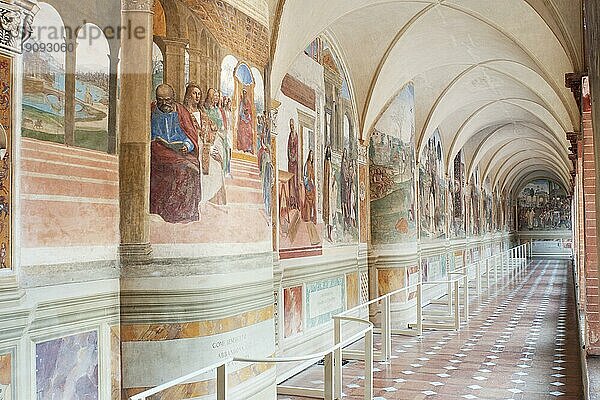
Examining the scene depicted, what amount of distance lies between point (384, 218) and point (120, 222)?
10714 mm

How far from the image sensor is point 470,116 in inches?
993

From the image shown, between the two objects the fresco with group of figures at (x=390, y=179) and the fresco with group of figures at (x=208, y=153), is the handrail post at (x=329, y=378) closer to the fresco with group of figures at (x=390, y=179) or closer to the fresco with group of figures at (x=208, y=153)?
the fresco with group of figures at (x=208, y=153)

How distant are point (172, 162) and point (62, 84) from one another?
5.10 feet

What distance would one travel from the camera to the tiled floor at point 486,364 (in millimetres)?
10312

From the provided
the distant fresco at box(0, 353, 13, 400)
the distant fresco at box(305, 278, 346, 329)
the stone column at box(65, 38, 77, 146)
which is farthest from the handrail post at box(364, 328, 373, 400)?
the stone column at box(65, 38, 77, 146)

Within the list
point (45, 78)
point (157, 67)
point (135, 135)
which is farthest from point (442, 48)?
point (45, 78)

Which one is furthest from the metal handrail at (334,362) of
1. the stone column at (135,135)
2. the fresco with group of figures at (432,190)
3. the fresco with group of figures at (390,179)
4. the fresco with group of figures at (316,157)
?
the fresco with group of figures at (432,190)

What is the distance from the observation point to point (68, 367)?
254 inches

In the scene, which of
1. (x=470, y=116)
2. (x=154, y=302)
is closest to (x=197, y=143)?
(x=154, y=302)

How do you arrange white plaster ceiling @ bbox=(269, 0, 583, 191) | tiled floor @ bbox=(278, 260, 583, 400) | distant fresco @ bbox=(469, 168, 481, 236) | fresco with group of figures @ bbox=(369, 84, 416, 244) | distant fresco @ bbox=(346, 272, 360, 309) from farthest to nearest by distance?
distant fresco @ bbox=(469, 168, 481, 236) → fresco with group of figures @ bbox=(369, 84, 416, 244) → distant fresco @ bbox=(346, 272, 360, 309) → white plaster ceiling @ bbox=(269, 0, 583, 191) → tiled floor @ bbox=(278, 260, 583, 400)

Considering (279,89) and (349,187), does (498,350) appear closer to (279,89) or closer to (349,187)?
(349,187)

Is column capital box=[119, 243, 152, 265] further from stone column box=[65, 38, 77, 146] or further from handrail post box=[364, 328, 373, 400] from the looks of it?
handrail post box=[364, 328, 373, 400]

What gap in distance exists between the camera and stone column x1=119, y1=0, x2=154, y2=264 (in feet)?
24.1

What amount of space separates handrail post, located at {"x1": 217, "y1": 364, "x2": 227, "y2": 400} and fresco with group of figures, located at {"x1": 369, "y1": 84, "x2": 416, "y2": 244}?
12.0 meters
